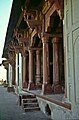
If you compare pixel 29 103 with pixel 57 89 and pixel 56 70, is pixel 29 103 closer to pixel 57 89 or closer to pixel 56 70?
pixel 57 89

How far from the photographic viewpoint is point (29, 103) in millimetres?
10969

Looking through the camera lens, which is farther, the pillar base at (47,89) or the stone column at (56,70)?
the stone column at (56,70)

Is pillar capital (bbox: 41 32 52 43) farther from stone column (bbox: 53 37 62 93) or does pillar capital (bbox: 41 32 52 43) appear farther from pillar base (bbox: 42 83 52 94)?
pillar base (bbox: 42 83 52 94)

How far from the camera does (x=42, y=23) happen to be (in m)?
11.8

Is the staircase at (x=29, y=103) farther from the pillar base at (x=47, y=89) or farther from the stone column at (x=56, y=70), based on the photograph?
the stone column at (x=56, y=70)

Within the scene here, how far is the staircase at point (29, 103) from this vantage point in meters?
10.5

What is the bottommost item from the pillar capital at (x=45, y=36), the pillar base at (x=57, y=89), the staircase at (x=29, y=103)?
the staircase at (x=29, y=103)

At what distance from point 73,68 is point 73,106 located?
901 mm

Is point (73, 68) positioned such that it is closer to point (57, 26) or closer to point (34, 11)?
point (57, 26)

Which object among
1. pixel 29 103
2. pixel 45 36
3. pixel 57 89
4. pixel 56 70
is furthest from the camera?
pixel 56 70

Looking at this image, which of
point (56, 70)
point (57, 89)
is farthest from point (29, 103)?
point (56, 70)

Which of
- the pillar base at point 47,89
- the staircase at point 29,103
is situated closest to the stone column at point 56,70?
the pillar base at point 47,89

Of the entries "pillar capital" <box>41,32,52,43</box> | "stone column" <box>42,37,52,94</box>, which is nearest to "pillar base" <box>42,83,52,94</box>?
"stone column" <box>42,37,52,94</box>

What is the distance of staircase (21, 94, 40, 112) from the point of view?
10475mm
